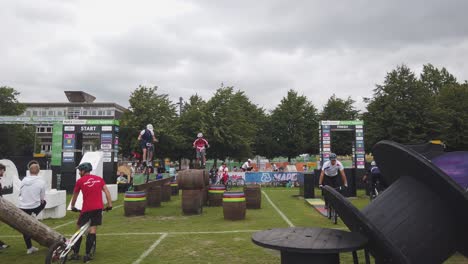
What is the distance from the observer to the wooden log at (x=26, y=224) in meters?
6.58

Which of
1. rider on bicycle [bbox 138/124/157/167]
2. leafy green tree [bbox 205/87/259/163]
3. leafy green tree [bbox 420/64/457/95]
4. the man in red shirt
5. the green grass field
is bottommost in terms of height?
the green grass field

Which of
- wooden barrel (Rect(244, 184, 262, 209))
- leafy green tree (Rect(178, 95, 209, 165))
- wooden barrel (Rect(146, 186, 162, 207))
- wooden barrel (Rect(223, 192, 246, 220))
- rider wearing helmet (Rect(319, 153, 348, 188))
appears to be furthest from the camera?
leafy green tree (Rect(178, 95, 209, 165))

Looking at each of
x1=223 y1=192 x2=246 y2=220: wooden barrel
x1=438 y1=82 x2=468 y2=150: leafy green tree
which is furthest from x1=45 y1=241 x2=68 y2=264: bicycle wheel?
x1=438 y1=82 x2=468 y2=150: leafy green tree

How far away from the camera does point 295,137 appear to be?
45.2 metres

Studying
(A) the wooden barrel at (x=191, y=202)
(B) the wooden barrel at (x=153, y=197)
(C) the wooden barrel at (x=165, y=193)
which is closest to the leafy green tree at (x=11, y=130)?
(C) the wooden barrel at (x=165, y=193)

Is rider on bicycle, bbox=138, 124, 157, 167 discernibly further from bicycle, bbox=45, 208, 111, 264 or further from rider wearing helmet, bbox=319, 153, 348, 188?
bicycle, bbox=45, 208, 111, 264

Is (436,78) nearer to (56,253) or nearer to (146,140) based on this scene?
(146,140)

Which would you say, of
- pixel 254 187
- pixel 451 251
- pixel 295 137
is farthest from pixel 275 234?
pixel 295 137

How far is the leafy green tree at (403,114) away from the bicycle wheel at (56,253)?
1347 inches

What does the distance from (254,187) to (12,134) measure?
5311 centimetres

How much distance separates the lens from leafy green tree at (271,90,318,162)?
45.1m

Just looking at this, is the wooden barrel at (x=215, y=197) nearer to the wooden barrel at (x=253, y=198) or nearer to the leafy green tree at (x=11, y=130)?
the wooden barrel at (x=253, y=198)

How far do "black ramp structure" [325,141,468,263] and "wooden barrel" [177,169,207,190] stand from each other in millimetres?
9109

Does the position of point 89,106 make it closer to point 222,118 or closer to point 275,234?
point 222,118
